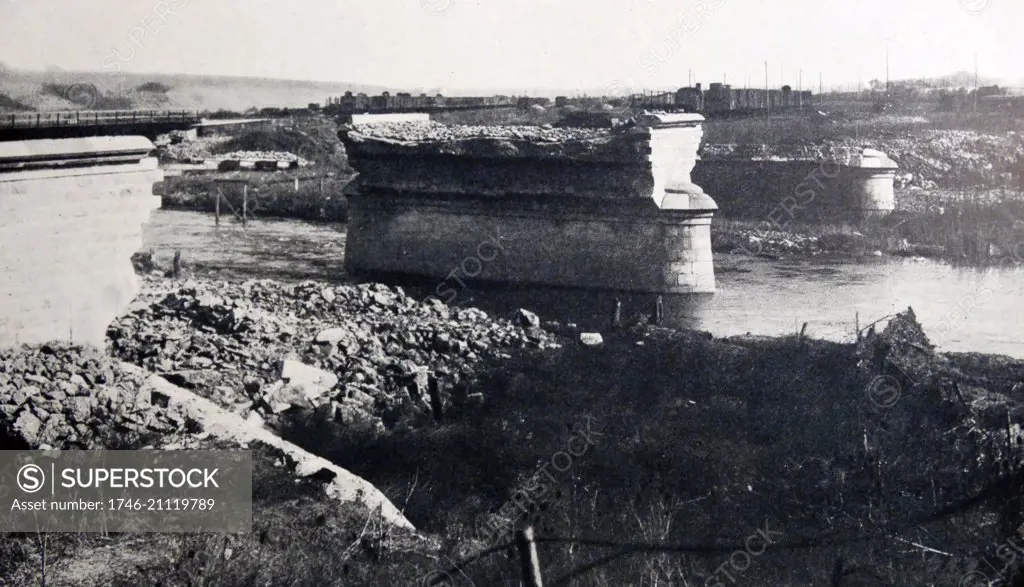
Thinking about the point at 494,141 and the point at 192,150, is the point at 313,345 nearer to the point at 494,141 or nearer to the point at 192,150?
the point at 494,141

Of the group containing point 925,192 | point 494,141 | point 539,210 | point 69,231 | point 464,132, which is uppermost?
point 464,132

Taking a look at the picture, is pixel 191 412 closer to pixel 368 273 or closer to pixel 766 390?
pixel 766 390

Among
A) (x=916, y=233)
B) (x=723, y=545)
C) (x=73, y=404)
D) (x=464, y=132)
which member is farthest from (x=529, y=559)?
(x=916, y=233)

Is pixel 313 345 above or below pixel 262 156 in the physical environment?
below

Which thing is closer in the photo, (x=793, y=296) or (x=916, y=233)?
(x=793, y=296)

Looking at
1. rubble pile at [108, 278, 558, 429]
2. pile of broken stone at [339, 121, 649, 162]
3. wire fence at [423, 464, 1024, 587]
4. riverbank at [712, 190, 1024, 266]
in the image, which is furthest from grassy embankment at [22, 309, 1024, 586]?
riverbank at [712, 190, 1024, 266]
